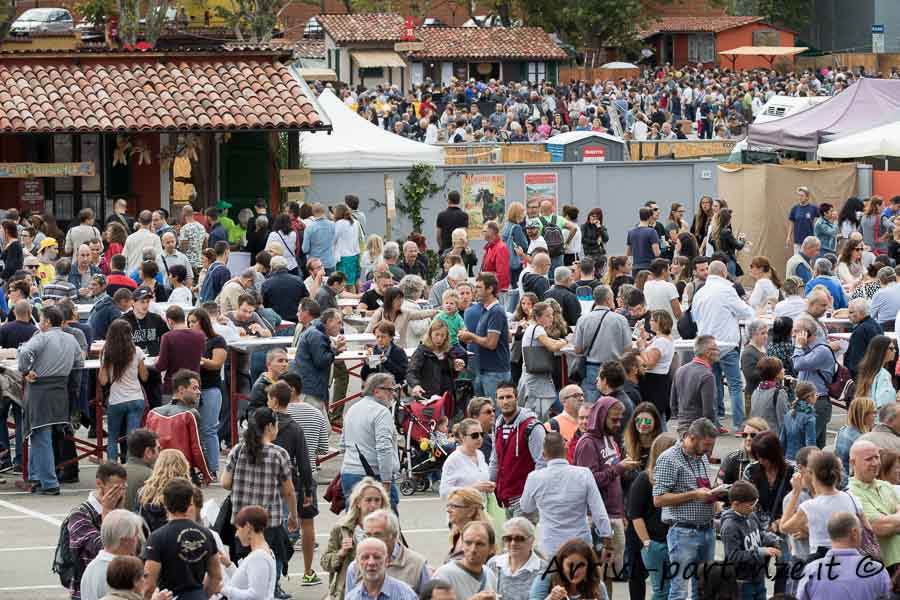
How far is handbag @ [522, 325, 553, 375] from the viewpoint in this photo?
49.3 ft

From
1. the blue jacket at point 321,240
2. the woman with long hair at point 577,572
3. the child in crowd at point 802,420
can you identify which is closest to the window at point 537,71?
the blue jacket at point 321,240

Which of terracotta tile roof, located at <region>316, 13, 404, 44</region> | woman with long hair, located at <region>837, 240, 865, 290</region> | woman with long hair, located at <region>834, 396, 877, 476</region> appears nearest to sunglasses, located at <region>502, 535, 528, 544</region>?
woman with long hair, located at <region>834, 396, 877, 476</region>

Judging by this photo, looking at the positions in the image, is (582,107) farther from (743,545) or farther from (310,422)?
(743,545)

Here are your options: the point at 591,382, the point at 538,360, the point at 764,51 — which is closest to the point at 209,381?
the point at 538,360

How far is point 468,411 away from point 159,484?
2887mm

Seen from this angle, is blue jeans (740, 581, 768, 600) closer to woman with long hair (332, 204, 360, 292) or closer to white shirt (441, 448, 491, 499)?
white shirt (441, 448, 491, 499)

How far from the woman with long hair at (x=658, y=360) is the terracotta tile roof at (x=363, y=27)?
54575mm

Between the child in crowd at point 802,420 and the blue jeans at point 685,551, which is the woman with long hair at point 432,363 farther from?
the blue jeans at point 685,551

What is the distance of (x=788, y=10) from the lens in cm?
8412

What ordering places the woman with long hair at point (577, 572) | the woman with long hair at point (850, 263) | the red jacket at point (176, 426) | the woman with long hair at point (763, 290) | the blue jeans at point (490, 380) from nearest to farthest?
the woman with long hair at point (577, 572) → the red jacket at point (176, 426) → the blue jeans at point (490, 380) → the woman with long hair at point (763, 290) → the woman with long hair at point (850, 263)

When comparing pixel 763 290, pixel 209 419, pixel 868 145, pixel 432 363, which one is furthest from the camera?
pixel 868 145

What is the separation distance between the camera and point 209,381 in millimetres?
15109

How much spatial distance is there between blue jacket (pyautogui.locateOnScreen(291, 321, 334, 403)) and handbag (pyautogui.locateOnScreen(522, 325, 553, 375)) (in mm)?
1689

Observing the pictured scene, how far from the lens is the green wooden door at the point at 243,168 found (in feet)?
91.9
